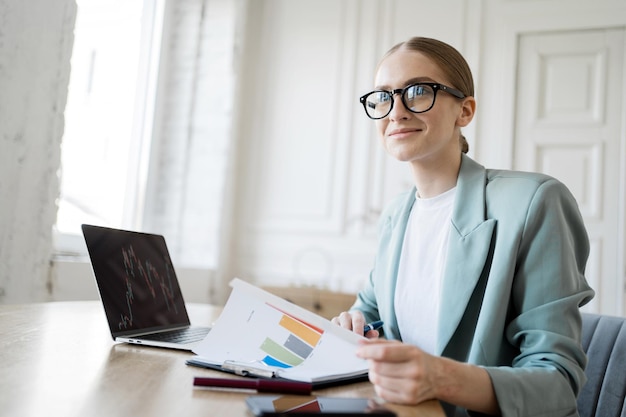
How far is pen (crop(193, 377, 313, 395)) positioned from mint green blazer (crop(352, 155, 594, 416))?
0.31m

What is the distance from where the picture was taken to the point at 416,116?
1.22 m

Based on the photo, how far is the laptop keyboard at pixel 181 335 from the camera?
105 centimetres

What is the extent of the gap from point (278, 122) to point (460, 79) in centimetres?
247

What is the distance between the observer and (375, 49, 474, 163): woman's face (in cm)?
122

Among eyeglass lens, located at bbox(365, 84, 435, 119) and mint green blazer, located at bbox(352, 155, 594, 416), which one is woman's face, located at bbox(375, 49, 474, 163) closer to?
eyeglass lens, located at bbox(365, 84, 435, 119)

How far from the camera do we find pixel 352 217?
11.3ft

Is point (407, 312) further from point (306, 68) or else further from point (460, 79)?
point (306, 68)

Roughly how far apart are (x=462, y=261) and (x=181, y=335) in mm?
574

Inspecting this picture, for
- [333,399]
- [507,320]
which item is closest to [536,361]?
[507,320]

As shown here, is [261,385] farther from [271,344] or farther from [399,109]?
[399,109]

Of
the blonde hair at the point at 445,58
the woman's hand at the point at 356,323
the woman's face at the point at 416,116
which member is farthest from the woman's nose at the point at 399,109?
the woman's hand at the point at 356,323

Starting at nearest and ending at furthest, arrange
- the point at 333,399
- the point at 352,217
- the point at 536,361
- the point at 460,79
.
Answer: the point at 333,399
the point at 536,361
the point at 460,79
the point at 352,217

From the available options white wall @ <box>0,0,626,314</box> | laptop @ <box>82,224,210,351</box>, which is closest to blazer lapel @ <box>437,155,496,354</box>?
laptop @ <box>82,224,210,351</box>

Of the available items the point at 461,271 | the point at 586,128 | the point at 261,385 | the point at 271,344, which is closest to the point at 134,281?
the point at 271,344
